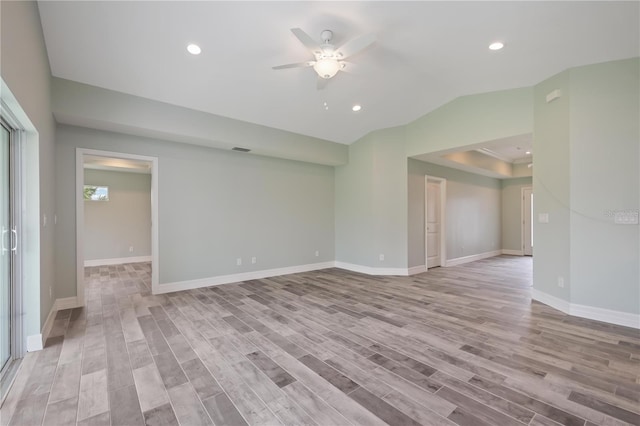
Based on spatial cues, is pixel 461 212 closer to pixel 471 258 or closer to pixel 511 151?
pixel 471 258

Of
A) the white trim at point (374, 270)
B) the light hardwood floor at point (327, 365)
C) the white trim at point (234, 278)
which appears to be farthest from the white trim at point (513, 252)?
the white trim at point (234, 278)

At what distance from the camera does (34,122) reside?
2.51 metres

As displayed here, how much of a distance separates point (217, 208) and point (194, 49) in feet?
8.84

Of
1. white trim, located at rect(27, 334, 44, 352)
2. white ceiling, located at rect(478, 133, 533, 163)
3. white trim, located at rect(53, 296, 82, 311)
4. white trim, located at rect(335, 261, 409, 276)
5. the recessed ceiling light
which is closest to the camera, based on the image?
white trim, located at rect(27, 334, 44, 352)

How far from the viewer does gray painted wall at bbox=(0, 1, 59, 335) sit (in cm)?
192

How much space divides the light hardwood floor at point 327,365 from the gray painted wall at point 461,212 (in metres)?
2.17

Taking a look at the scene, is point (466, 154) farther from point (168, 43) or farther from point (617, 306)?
point (168, 43)

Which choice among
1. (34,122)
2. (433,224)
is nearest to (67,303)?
(34,122)

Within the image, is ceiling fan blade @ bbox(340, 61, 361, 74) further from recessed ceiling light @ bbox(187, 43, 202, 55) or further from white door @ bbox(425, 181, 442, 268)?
white door @ bbox(425, 181, 442, 268)

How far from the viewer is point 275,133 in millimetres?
5246

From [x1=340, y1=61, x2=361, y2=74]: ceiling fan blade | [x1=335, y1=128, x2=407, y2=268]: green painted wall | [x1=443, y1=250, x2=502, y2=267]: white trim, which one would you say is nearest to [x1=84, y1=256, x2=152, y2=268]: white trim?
[x1=335, y1=128, x2=407, y2=268]: green painted wall

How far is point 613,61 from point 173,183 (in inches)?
246

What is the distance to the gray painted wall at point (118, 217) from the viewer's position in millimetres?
7102

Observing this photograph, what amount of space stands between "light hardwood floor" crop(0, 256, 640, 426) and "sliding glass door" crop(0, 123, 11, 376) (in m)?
0.26
